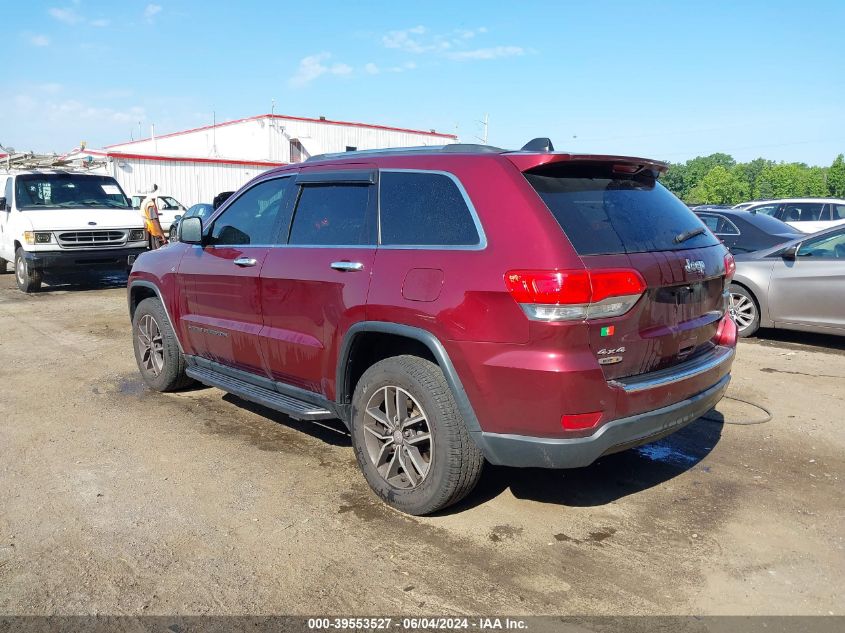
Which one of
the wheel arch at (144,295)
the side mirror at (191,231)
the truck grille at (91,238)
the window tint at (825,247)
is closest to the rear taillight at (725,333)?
the side mirror at (191,231)

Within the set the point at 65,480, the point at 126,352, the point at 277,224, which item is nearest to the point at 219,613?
the point at 65,480

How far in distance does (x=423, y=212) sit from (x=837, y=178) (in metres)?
120

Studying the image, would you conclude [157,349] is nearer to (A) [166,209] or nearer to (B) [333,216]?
(B) [333,216]

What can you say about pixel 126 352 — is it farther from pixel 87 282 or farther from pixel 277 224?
pixel 87 282

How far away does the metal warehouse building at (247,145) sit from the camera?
3077 centimetres

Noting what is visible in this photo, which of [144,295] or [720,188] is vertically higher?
[720,188]

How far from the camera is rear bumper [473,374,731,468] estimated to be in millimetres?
3160

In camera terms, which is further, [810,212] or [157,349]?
[810,212]

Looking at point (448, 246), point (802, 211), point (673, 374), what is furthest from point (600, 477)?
point (802, 211)

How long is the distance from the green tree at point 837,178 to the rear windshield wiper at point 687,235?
116476mm

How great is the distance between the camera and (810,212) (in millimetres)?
16438

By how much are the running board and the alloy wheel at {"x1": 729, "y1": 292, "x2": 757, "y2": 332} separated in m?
6.01

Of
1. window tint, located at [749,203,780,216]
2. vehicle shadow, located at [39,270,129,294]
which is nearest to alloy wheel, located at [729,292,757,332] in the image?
window tint, located at [749,203,780,216]

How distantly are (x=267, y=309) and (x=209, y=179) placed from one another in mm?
28651
